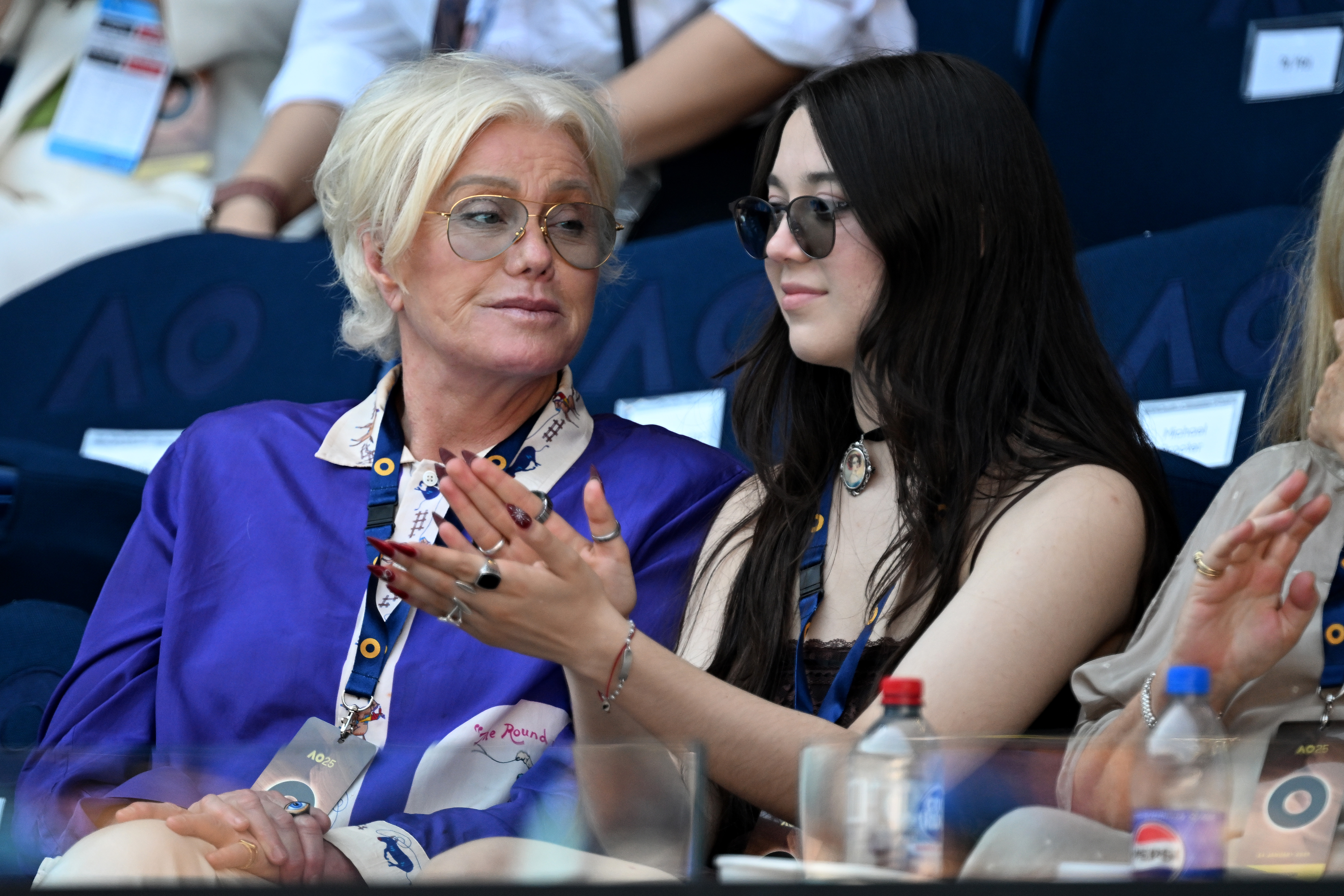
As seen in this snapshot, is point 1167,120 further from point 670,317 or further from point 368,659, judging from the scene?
point 368,659

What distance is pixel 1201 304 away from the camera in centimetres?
227

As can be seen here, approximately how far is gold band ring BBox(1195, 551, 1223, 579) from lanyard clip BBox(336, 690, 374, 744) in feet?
3.08

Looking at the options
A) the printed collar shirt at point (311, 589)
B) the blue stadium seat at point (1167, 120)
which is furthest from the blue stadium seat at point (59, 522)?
the blue stadium seat at point (1167, 120)

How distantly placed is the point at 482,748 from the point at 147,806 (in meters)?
0.60

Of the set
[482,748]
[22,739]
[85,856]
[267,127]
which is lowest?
[22,739]

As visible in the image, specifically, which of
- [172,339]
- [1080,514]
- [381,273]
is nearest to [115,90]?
[172,339]

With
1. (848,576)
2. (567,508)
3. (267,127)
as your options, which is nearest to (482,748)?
(567,508)

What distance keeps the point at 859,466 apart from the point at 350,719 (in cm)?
67

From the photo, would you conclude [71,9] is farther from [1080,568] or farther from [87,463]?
[1080,568]

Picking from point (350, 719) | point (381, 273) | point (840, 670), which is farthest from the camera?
point (381, 273)

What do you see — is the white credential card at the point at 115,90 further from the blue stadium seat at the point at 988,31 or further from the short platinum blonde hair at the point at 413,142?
the blue stadium seat at the point at 988,31

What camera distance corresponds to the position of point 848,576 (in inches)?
69.5

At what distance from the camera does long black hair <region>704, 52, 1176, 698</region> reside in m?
1.67

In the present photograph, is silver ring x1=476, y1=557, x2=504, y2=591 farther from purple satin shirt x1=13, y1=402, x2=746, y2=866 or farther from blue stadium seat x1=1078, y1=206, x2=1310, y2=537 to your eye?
blue stadium seat x1=1078, y1=206, x2=1310, y2=537
